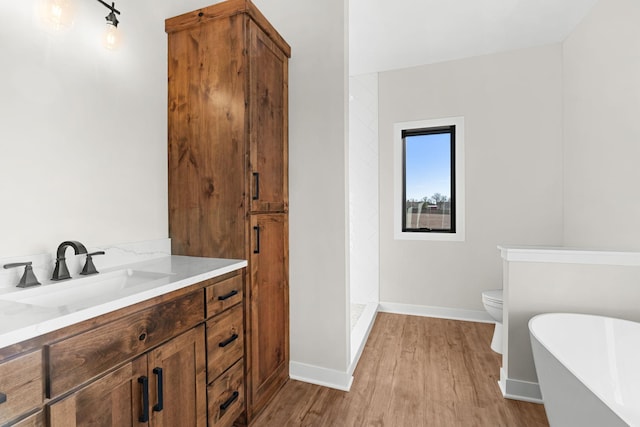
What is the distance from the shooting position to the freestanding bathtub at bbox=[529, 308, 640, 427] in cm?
115

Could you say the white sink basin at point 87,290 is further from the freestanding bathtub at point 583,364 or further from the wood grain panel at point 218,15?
the freestanding bathtub at point 583,364

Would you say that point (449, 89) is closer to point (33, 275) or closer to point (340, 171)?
point (340, 171)

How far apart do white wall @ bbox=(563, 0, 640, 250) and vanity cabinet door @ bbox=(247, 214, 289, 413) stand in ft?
7.53

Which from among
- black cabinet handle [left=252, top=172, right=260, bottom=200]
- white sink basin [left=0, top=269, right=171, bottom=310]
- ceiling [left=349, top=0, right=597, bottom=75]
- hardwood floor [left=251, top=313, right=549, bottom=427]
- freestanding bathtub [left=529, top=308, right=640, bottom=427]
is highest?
ceiling [left=349, top=0, right=597, bottom=75]

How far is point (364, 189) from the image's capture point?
3.53m

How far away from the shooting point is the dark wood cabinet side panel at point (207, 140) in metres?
1.65

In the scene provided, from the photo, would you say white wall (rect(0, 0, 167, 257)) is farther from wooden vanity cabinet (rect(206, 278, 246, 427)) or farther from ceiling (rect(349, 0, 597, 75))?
ceiling (rect(349, 0, 597, 75))

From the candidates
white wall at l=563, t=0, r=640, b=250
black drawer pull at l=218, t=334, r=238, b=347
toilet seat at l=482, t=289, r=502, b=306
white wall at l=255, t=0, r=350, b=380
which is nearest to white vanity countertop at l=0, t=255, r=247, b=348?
black drawer pull at l=218, t=334, r=238, b=347

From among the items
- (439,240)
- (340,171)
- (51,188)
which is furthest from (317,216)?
(439,240)

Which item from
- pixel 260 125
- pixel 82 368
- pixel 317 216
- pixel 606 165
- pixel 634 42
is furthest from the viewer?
pixel 606 165

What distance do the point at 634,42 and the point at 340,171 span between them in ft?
6.75

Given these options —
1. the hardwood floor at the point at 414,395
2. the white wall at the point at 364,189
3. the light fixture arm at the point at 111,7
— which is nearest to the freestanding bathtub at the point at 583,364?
the hardwood floor at the point at 414,395

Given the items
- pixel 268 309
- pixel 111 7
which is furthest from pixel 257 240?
pixel 111 7

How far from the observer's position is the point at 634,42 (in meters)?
1.93
